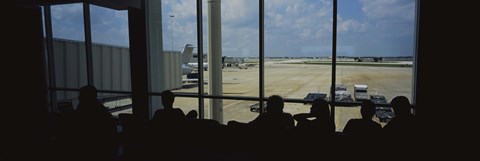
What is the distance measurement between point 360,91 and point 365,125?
2.06 m

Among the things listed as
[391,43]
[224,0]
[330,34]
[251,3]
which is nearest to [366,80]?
[391,43]

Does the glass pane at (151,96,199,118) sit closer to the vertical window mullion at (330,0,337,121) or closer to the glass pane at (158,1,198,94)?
the glass pane at (158,1,198,94)

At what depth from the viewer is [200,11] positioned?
531 cm

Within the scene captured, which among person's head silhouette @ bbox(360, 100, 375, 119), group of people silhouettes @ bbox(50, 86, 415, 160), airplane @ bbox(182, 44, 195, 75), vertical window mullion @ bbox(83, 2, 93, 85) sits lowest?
group of people silhouettes @ bbox(50, 86, 415, 160)

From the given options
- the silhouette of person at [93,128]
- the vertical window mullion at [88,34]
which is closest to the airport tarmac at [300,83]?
the silhouette of person at [93,128]

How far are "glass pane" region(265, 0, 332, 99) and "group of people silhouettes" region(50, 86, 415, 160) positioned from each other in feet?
4.01

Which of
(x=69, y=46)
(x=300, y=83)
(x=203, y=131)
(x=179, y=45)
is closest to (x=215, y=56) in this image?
(x=179, y=45)

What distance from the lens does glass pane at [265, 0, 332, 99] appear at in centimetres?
457

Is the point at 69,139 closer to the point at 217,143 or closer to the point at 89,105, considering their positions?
the point at 89,105

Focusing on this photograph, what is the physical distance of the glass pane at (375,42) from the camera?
14.4 feet

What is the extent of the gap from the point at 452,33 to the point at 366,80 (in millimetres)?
1900

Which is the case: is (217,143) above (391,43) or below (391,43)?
below

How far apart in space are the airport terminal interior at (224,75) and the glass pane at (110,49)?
25 millimetres

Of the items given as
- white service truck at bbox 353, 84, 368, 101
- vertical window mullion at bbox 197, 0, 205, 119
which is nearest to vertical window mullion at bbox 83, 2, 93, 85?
vertical window mullion at bbox 197, 0, 205, 119
